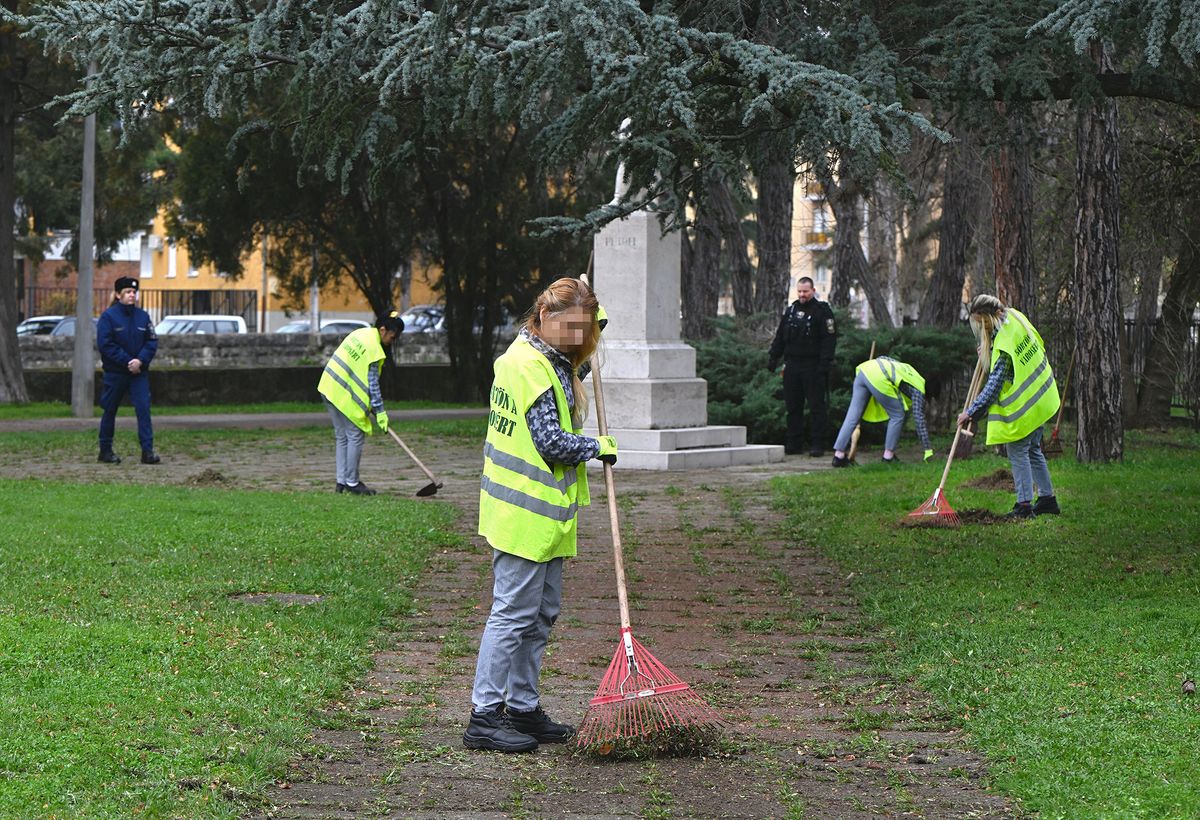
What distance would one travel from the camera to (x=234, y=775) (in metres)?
4.94

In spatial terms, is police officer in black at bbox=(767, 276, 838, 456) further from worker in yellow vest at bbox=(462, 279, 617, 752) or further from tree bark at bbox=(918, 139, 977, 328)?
worker in yellow vest at bbox=(462, 279, 617, 752)

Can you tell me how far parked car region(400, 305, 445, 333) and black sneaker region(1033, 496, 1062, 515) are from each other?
25348 mm

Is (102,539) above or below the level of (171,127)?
below

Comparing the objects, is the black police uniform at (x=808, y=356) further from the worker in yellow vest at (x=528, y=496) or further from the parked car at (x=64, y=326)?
the parked car at (x=64, y=326)

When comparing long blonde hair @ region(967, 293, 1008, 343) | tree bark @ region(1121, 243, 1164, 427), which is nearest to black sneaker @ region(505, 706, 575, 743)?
long blonde hair @ region(967, 293, 1008, 343)

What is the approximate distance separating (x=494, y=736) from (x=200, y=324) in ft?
112

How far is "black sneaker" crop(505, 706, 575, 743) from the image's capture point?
5707mm

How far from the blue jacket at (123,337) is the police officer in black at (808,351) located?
6606mm

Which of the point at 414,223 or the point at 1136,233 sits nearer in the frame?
the point at 1136,233

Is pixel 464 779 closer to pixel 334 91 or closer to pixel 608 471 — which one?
pixel 608 471

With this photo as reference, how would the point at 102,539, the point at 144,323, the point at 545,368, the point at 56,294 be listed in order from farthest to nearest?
1. the point at 56,294
2. the point at 144,323
3. the point at 102,539
4. the point at 545,368

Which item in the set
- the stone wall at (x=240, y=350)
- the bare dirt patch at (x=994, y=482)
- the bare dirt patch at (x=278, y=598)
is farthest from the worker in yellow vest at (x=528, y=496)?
the stone wall at (x=240, y=350)

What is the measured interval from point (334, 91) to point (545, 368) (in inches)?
143

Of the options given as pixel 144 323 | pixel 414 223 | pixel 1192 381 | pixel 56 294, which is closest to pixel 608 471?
pixel 144 323
